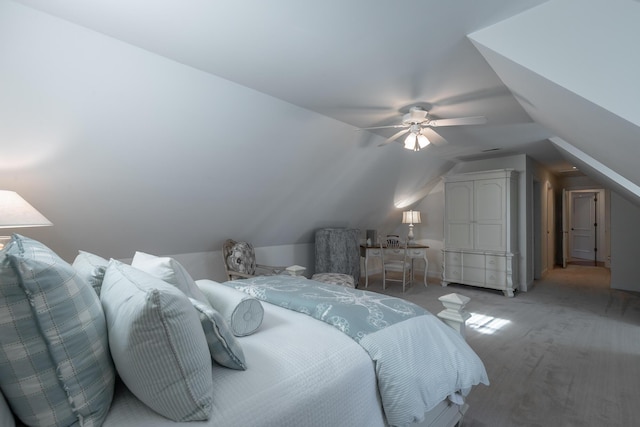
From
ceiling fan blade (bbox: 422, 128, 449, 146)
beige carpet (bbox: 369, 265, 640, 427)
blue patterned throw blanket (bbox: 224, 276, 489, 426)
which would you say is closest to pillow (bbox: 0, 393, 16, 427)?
blue patterned throw blanket (bbox: 224, 276, 489, 426)

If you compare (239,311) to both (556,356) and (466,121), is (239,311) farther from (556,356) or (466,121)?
(556,356)

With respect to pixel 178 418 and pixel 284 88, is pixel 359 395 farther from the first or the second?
pixel 284 88

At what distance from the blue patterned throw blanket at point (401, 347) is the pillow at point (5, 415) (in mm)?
1098

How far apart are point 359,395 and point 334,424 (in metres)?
0.16

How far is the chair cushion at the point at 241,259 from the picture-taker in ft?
12.5

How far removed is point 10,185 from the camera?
7.47 ft

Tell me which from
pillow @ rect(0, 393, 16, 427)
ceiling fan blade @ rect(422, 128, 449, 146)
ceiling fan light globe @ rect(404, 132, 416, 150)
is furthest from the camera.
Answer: ceiling fan blade @ rect(422, 128, 449, 146)

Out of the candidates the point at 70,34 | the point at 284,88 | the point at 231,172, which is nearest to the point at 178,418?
the point at 70,34

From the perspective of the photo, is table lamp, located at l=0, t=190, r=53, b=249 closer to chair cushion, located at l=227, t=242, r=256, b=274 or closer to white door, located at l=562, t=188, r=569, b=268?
chair cushion, located at l=227, t=242, r=256, b=274

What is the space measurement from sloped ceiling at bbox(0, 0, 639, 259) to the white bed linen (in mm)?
1599

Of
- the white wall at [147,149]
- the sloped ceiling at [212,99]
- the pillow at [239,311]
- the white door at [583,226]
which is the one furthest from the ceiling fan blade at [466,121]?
the white door at [583,226]

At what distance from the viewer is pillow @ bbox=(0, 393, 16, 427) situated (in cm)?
75

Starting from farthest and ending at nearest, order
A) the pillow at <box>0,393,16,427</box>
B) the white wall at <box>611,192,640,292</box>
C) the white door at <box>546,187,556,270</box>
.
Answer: the white door at <box>546,187,556,270</box>, the white wall at <box>611,192,640,292</box>, the pillow at <box>0,393,16,427</box>

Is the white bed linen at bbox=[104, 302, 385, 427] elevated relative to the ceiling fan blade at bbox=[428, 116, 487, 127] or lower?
lower
